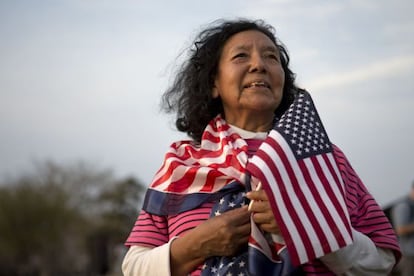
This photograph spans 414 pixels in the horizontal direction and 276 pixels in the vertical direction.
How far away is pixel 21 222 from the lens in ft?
129

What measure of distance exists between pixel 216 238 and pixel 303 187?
Answer: 38cm

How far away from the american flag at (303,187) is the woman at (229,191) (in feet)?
0.07

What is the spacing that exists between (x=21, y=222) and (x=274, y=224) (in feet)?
127

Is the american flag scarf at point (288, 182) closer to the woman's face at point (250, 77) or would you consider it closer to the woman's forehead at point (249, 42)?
the woman's face at point (250, 77)

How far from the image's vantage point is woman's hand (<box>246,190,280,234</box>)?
7.95ft

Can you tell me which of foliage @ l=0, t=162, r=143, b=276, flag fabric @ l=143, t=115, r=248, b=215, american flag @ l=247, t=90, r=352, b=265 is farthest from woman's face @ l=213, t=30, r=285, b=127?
foliage @ l=0, t=162, r=143, b=276

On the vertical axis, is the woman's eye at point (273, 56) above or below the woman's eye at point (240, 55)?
below

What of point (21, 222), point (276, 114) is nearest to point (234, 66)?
point (276, 114)

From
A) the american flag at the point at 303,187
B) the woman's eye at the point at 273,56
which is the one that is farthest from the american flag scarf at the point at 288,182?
the woman's eye at the point at 273,56

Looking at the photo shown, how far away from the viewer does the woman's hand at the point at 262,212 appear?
2.42 metres

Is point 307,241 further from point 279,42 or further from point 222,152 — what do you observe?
point 279,42

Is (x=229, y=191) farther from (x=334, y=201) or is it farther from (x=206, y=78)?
(x=206, y=78)

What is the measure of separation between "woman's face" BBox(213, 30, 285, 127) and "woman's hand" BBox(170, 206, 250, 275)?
53 centimetres

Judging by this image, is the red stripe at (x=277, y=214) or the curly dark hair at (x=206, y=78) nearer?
the red stripe at (x=277, y=214)
